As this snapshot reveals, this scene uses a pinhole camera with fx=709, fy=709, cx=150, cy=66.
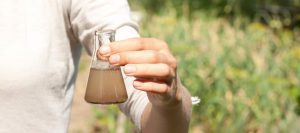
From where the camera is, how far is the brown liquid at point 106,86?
4.06ft

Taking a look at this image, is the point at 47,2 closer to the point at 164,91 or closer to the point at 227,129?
the point at 164,91

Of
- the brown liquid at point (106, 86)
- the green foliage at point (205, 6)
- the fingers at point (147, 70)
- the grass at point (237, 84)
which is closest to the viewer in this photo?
the fingers at point (147, 70)

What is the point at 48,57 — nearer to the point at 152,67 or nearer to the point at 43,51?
the point at 43,51

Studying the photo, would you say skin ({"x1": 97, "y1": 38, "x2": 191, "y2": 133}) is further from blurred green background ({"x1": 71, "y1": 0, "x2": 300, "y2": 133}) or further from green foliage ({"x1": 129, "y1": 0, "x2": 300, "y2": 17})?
green foliage ({"x1": 129, "y1": 0, "x2": 300, "y2": 17})

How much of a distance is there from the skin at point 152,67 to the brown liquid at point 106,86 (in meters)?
0.04

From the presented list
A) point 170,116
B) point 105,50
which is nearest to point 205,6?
point 170,116

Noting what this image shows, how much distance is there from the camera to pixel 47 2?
1.46 m

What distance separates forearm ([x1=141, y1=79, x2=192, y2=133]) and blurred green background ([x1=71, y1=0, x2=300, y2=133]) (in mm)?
2157

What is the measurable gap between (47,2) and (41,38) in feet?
0.25

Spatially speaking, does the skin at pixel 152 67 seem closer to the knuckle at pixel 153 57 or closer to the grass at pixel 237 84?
the knuckle at pixel 153 57

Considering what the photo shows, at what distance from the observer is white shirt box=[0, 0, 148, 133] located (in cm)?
140

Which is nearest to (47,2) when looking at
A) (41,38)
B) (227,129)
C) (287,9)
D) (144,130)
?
(41,38)

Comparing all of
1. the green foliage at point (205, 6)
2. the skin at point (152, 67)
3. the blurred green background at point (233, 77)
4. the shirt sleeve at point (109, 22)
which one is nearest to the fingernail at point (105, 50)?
the skin at point (152, 67)

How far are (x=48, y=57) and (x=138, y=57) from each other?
355 mm
